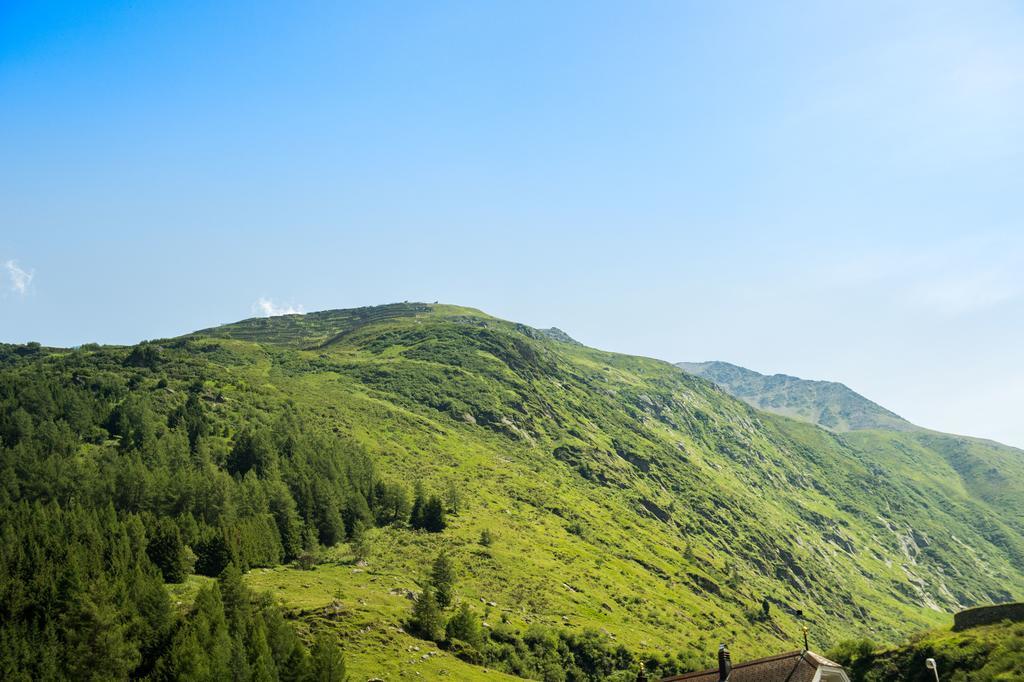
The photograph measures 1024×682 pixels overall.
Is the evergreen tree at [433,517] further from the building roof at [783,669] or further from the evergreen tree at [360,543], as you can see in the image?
the building roof at [783,669]

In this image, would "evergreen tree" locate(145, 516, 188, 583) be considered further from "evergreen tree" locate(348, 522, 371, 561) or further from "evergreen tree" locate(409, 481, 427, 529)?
"evergreen tree" locate(409, 481, 427, 529)

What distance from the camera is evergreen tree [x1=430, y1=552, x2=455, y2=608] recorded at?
10769cm

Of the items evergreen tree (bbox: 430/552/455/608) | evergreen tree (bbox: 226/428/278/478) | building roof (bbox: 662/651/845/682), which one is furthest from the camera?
evergreen tree (bbox: 226/428/278/478)

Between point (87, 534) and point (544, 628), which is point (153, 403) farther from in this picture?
point (544, 628)

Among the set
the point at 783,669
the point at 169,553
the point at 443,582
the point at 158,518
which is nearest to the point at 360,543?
the point at 443,582

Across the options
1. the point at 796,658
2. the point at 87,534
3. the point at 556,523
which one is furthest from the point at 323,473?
the point at 796,658

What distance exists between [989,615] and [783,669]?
53103 mm

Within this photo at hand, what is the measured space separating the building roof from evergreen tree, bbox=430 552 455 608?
69925 millimetres

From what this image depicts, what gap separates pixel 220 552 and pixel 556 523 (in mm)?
106576

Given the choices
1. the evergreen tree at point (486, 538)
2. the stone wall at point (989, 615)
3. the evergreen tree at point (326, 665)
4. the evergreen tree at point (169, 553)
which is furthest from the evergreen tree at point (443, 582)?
the stone wall at point (989, 615)

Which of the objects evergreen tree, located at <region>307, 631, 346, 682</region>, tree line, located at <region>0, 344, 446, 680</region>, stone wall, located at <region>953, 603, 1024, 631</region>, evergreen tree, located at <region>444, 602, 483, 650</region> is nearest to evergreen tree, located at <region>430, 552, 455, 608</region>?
evergreen tree, located at <region>444, 602, 483, 650</region>

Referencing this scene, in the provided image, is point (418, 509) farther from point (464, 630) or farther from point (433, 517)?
point (464, 630)

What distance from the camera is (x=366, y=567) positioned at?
4594 inches

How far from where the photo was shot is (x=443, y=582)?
110375 millimetres
